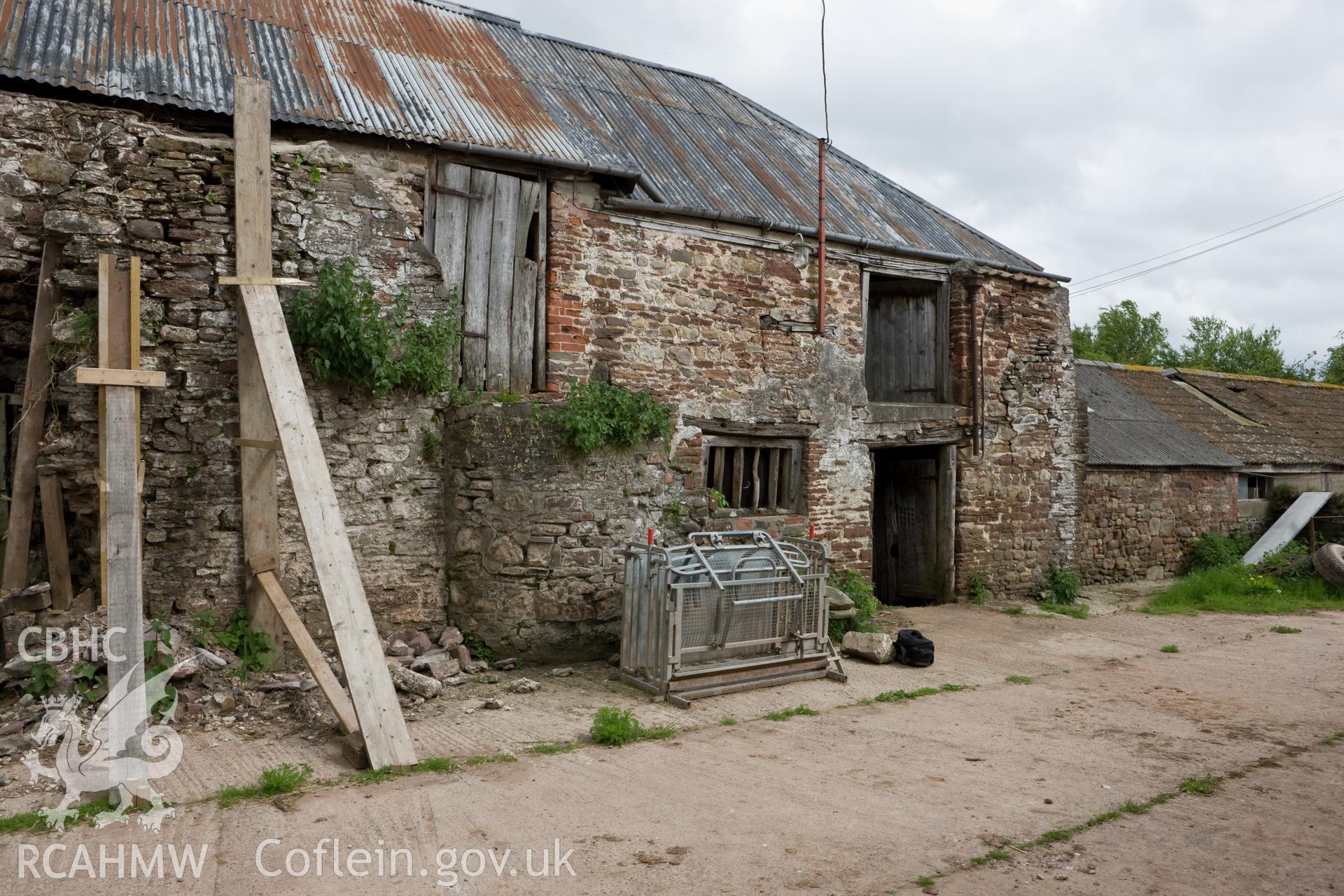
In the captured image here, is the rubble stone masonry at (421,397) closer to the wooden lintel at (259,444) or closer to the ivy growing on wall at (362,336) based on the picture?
the ivy growing on wall at (362,336)

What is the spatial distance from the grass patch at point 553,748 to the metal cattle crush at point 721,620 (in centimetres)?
119

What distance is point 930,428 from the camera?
→ 11.1m

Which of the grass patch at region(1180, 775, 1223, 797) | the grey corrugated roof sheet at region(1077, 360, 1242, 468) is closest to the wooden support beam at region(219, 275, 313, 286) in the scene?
the grass patch at region(1180, 775, 1223, 797)

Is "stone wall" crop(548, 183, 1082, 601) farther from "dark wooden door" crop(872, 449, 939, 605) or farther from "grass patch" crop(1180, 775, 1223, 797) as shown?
"grass patch" crop(1180, 775, 1223, 797)

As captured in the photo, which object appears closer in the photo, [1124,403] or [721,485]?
[721,485]

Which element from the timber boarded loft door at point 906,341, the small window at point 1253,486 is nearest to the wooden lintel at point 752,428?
the timber boarded loft door at point 906,341

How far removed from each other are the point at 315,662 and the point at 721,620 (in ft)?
9.94

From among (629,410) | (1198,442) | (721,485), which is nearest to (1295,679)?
(721,485)

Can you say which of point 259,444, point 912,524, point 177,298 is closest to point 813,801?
point 259,444

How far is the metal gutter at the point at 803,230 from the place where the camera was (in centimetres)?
870

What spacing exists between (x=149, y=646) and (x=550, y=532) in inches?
119

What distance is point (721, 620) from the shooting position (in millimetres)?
7051

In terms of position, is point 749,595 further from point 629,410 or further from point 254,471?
point 254,471

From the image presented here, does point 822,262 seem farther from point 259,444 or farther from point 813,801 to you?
point 813,801
